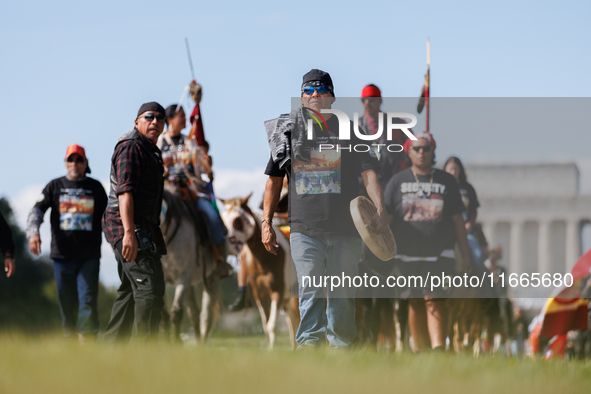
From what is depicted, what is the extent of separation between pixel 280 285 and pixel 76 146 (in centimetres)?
412

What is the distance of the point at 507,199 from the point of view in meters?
8.42

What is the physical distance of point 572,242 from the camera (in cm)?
775

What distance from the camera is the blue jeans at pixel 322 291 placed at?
554 centimetres

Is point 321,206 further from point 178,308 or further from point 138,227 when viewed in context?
point 178,308

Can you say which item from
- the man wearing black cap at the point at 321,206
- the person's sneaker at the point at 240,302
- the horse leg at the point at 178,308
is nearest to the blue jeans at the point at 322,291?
the man wearing black cap at the point at 321,206

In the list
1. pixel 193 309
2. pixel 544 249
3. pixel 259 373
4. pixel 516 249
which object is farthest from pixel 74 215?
pixel 544 249

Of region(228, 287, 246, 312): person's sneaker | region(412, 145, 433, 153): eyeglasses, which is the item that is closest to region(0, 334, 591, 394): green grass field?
region(412, 145, 433, 153): eyeglasses

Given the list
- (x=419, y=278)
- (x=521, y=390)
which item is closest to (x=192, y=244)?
(x=419, y=278)

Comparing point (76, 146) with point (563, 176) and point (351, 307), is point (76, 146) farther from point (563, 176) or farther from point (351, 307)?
point (563, 176)

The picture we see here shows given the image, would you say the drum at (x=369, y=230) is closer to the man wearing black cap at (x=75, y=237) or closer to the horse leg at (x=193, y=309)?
A: the man wearing black cap at (x=75, y=237)

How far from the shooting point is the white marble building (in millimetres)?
7602

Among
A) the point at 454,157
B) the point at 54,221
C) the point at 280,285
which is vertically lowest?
the point at 280,285

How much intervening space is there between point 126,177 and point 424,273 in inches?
128

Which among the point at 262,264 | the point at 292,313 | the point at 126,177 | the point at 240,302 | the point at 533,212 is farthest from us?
the point at 240,302
